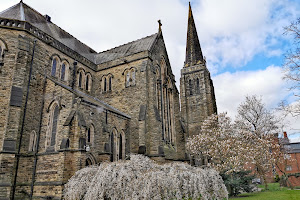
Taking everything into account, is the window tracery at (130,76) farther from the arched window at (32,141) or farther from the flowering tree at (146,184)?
the flowering tree at (146,184)

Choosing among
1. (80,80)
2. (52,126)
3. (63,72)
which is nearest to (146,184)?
(52,126)

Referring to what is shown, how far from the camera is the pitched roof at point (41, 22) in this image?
60.1 feet

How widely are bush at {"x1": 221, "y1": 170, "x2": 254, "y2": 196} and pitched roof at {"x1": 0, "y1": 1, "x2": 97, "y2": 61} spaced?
62.4ft

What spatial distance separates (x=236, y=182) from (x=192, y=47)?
1267 inches

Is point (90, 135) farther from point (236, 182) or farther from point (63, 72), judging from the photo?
point (236, 182)

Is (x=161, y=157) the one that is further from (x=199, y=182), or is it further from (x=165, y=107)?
(x=199, y=182)

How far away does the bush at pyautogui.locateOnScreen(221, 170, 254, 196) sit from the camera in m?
17.5

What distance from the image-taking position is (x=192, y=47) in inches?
1766

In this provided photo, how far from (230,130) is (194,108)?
49.3ft

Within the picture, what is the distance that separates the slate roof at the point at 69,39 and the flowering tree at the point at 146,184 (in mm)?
14461

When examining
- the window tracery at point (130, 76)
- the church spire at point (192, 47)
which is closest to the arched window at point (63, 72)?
the window tracery at point (130, 76)

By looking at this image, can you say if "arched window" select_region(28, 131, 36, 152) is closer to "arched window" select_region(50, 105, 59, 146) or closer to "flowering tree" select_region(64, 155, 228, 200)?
"arched window" select_region(50, 105, 59, 146)

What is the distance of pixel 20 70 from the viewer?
15102mm

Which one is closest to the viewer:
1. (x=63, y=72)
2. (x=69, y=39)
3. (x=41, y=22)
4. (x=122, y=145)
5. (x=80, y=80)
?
(x=122, y=145)
